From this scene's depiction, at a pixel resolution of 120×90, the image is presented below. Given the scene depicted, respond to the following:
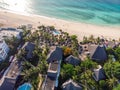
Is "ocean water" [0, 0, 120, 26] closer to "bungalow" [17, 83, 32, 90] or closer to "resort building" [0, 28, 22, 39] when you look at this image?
"resort building" [0, 28, 22, 39]

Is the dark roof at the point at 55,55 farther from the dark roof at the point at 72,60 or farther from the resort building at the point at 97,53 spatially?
the resort building at the point at 97,53

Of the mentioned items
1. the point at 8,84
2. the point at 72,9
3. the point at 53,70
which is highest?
the point at 72,9

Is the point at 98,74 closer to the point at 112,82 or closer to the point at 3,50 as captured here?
the point at 112,82

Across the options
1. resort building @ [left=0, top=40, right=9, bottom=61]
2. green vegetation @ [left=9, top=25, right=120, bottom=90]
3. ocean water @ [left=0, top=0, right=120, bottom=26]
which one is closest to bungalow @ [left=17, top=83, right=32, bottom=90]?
green vegetation @ [left=9, top=25, right=120, bottom=90]

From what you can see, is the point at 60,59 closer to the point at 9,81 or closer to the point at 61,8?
the point at 9,81

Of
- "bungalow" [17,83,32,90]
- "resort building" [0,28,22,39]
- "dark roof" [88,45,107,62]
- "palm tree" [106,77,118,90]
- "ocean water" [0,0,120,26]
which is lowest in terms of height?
"bungalow" [17,83,32,90]

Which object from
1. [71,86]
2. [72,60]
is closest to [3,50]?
[72,60]

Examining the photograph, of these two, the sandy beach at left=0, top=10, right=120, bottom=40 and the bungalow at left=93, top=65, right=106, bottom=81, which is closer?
the bungalow at left=93, top=65, right=106, bottom=81
